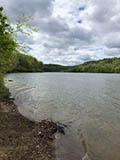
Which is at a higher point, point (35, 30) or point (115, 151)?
point (35, 30)

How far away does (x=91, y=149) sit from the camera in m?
6.04

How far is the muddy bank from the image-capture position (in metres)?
4.74

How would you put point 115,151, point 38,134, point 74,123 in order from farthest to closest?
point 74,123, point 38,134, point 115,151

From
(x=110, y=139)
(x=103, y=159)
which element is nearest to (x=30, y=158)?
(x=103, y=159)

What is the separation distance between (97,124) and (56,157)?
543 cm

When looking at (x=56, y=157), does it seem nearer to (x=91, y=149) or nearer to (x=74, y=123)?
(x=91, y=149)

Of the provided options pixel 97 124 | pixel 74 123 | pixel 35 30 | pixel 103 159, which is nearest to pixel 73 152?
pixel 103 159

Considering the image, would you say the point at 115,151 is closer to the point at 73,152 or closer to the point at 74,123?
the point at 73,152

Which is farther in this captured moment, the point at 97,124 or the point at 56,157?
the point at 97,124

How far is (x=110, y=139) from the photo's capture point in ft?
23.5

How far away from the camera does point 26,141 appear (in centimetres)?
573

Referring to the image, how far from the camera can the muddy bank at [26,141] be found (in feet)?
15.5

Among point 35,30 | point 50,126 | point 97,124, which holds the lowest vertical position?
point 97,124

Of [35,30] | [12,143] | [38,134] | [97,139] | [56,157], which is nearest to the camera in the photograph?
[56,157]
